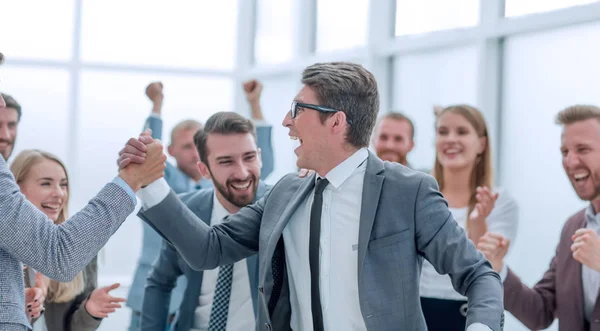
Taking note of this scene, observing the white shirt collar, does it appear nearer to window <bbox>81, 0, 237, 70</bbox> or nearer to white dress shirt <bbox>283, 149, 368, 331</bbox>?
white dress shirt <bbox>283, 149, 368, 331</bbox>

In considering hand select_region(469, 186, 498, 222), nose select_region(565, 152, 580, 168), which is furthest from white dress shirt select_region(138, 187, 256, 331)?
nose select_region(565, 152, 580, 168)

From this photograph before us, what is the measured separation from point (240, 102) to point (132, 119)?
3.66 ft

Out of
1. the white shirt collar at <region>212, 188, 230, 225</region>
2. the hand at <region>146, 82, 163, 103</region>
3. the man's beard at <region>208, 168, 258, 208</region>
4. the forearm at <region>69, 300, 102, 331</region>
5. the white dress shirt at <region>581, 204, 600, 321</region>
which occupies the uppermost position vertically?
the hand at <region>146, 82, 163, 103</region>

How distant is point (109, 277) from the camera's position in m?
7.41

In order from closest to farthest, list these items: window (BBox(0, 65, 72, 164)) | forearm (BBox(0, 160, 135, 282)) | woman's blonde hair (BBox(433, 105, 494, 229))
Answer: forearm (BBox(0, 160, 135, 282)) < woman's blonde hair (BBox(433, 105, 494, 229)) < window (BBox(0, 65, 72, 164))

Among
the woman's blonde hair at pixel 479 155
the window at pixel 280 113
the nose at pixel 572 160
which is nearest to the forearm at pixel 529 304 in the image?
the nose at pixel 572 160

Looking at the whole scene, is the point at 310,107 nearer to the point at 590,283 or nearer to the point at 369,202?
the point at 369,202

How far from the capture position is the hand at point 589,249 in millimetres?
2662

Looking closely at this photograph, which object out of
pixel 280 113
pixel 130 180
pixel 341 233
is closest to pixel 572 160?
pixel 341 233

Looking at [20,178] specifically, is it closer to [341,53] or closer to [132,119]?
[341,53]

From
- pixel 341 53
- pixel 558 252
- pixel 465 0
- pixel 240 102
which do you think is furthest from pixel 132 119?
pixel 558 252

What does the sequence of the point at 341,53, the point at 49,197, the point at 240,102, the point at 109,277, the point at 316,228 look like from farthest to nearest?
1. the point at 240,102
2. the point at 109,277
3. the point at 341,53
4. the point at 49,197
5. the point at 316,228

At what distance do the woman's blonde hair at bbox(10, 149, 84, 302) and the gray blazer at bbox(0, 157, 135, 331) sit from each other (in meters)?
1.00

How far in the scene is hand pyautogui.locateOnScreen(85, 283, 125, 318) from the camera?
2.88 metres
